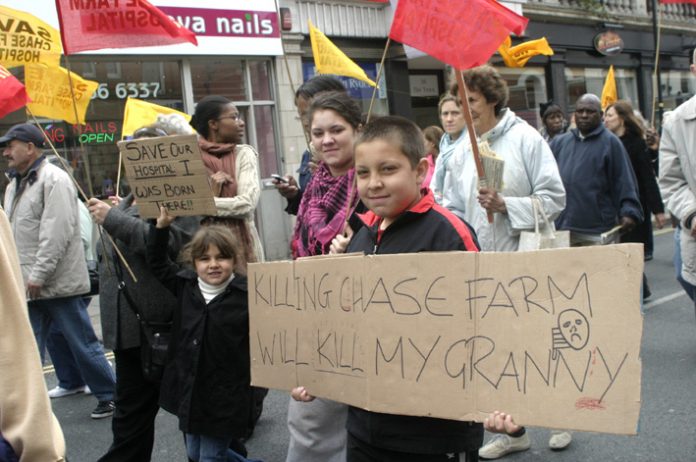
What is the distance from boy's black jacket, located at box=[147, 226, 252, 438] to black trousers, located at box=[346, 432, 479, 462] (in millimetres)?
1058

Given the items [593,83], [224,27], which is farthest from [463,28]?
[593,83]

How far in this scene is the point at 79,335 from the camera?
218 inches

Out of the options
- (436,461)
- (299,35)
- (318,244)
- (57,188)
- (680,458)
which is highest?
(299,35)

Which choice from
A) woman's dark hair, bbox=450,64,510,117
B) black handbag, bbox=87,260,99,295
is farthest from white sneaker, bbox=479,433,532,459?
black handbag, bbox=87,260,99,295

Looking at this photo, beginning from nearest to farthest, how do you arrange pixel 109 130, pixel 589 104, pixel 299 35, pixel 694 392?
1. pixel 694 392
2. pixel 589 104
3. pixel 109 130
4. pixel 299 35

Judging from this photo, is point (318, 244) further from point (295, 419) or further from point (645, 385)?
point (645, 385)

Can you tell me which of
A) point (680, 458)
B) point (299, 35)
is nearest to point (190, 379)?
point (680, 458)

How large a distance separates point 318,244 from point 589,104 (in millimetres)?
3579

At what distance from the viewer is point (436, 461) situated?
2439 mm

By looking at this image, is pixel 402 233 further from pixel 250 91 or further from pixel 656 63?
pixel 250 91

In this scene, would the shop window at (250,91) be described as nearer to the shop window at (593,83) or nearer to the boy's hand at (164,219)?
the boy's hand at (164,219)

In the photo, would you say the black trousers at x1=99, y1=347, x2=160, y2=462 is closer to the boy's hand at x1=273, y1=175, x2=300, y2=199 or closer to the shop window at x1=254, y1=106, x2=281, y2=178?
the boy's hand at x1=273, y1=175, x2=300, y2=199

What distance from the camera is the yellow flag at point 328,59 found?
6.73 meters

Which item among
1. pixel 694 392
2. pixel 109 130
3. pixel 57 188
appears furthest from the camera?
pixel 109 130
